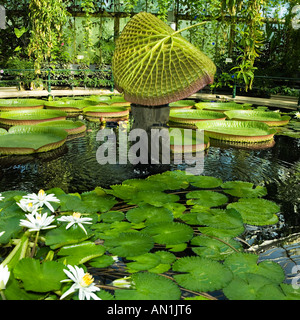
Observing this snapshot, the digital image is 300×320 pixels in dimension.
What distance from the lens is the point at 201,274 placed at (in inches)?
53.0

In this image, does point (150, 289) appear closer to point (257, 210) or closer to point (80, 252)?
point (80, 252)

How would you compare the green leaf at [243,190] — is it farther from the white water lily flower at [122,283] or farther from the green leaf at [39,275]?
the green leaf at [39,275]

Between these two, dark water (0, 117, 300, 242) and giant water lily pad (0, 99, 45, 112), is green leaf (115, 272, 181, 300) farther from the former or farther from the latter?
giant water lily pad (0, 99, 45, 112)

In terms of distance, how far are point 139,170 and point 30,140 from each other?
1.33 metres

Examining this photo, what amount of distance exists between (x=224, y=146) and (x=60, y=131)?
1.85 m

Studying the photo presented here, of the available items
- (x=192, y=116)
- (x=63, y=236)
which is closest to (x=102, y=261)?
(x=63, y=236)

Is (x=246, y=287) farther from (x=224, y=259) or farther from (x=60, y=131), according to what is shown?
(x=60, y=131)

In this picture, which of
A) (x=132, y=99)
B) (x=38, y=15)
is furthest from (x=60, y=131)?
(x=38, y=15)

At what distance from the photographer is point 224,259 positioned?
1.50m

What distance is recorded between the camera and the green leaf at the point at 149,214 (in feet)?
6.07

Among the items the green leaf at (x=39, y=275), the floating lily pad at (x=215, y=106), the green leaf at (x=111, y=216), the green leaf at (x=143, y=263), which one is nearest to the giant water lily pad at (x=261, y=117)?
the floating lily pad at (x=215, y=106)

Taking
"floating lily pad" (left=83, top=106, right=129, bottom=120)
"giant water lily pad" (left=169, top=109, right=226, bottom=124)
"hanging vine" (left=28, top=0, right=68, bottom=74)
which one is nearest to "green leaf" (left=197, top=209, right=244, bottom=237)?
"giant water lily pad" (left=169, top=109, right=226, bottom=124)

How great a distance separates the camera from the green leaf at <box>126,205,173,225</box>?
6.07ft

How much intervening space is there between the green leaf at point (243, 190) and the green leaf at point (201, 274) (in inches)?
38.4
